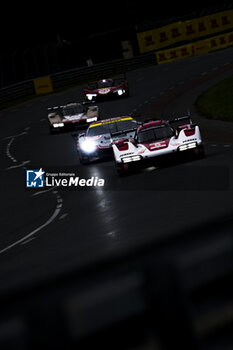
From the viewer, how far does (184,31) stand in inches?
2539

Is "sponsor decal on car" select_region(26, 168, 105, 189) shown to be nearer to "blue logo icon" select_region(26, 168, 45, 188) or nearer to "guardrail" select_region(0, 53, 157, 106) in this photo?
"blue logo icon" select_region(26, 168, 45, 188)

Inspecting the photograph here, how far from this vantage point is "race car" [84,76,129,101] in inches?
1832

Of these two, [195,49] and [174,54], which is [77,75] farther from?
[195,49]

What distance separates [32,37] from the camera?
89.7 meters

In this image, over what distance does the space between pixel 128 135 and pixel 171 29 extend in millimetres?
39455

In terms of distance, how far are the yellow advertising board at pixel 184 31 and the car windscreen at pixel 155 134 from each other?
136 feet

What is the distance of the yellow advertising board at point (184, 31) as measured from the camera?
6394 centimetres

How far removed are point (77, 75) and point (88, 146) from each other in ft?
112

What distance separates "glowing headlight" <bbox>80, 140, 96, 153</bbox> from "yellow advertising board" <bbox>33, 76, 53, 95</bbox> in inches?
1217

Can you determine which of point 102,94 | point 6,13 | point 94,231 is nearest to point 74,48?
point 6,13

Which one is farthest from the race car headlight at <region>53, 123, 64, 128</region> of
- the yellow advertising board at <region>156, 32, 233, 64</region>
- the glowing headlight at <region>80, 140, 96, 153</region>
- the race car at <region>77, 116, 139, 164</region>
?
the yellow advertising board at <region>156, 32, 233, 64</region>

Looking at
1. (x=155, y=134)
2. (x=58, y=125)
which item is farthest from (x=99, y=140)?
(x=58, y=125)

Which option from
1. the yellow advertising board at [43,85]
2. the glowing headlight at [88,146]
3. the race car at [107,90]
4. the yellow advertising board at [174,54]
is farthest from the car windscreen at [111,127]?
the yellow advertising board at [174,54]

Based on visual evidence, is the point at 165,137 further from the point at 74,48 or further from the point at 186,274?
the point at 74,48
